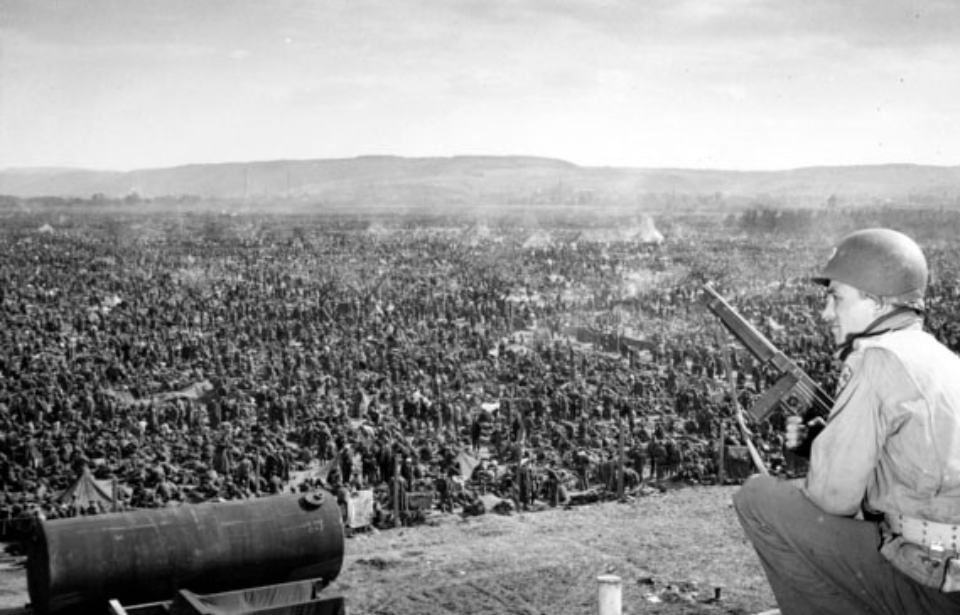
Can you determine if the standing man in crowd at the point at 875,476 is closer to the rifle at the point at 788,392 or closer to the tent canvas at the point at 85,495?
the rifle at the point at 788,392

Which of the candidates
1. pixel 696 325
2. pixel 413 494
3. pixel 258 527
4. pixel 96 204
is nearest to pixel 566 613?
pixel 258 527

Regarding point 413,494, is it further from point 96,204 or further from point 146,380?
point 96,204

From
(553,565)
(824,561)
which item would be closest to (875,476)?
(824,561)

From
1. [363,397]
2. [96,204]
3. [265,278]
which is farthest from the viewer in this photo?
[96,204]

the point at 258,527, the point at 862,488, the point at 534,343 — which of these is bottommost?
the point at 534,343

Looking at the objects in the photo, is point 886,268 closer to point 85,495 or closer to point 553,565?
point 553,565

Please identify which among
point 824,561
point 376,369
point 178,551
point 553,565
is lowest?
point 376,369

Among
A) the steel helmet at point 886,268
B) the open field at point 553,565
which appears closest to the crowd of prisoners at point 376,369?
the steel helmet at point 886,268
